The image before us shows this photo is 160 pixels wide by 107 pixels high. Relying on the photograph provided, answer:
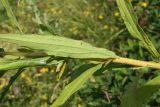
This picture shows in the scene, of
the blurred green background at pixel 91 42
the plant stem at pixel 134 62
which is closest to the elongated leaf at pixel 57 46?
the plant stem at pixel 134 62

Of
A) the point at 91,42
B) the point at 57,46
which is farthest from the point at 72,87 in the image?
the point at 91,42

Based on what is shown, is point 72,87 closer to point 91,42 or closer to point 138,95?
point 138,95

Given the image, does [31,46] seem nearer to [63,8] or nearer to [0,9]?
[63,8]

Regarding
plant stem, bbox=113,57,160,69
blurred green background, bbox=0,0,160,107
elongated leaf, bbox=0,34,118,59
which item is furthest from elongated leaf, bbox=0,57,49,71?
blurred green background, bbox=0,0,160,107

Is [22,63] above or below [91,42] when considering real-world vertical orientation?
above

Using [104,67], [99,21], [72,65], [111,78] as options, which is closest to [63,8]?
[99,21]

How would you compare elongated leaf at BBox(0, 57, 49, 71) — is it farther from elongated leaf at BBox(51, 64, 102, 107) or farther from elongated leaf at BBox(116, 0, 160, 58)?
elongated leaf at BBox(116, 0, 160, 58)
